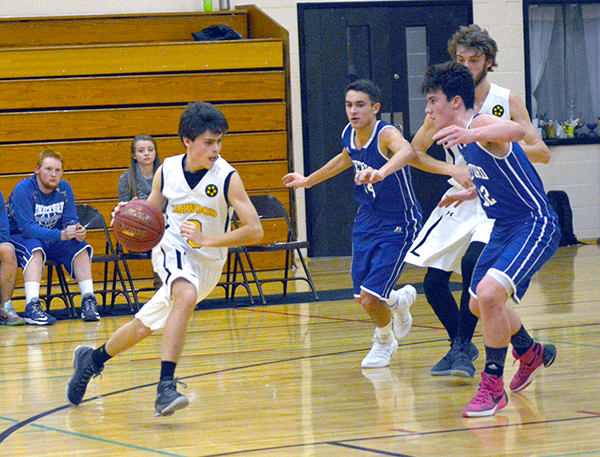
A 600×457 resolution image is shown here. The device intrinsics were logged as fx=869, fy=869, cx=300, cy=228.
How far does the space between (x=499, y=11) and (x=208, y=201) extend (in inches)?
307

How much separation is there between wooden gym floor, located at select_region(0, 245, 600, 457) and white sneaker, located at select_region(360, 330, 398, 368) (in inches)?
2.8

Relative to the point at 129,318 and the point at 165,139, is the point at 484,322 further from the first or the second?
the point at 165,139

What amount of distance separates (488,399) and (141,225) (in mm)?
1540

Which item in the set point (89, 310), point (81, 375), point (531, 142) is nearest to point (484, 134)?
point (531, 142)

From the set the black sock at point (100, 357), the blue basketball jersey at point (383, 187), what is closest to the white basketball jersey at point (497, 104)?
the blue basketball jersey at point (383, 187)

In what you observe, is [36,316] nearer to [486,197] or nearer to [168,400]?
[168,400]

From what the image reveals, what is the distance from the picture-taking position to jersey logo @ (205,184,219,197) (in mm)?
3543

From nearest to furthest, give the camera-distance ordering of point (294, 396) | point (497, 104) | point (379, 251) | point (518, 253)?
point (518, 253) < point (294, 396) < point (497, 104) < point (379, 251)

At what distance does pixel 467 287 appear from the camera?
4035 mm

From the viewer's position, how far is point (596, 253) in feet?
30.6

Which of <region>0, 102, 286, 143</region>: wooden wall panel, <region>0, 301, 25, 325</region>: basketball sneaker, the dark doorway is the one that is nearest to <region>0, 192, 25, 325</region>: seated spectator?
<region>0, 301, 25, 325</region>: basketball sneaker

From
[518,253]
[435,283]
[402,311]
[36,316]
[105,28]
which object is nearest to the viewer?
[518,253]

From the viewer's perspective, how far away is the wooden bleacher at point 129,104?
326 inches

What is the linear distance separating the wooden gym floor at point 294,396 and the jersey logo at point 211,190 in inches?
34.4
